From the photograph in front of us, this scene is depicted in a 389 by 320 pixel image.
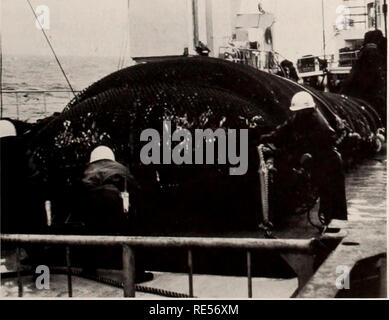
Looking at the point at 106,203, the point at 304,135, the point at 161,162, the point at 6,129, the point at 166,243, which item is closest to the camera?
the point at 166,243

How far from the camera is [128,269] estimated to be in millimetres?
3904

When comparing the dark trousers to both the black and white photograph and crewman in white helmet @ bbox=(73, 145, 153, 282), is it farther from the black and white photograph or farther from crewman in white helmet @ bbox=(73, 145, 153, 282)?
crewman in white helmet @ bbox=(73, 145, 153, 282)

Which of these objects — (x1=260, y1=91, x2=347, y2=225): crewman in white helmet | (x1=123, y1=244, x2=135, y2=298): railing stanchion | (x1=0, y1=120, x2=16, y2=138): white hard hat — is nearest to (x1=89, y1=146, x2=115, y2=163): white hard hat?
(x1=0, y1=120, x2=16, y2=138): white hard hat

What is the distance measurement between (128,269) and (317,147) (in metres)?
2.61

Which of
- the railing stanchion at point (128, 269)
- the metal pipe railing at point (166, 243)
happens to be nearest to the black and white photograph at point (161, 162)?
the railing stanchion at point (128, 269)

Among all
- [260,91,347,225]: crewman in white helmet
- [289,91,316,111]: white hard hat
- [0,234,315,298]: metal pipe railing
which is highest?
[289,91,316,111]: white hard hat

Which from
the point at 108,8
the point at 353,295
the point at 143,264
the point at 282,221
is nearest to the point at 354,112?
the point at 282,221

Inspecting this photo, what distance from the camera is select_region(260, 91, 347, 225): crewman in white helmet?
5.82m

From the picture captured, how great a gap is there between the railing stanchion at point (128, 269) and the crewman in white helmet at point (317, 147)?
218 cm

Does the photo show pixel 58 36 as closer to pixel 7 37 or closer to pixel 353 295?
pixel 7 37

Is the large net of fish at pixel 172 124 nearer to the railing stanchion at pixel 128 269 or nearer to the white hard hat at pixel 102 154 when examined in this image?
Result: the white hard hat at pixel 102 154

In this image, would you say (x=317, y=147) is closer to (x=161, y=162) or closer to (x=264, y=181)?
(x=264, y=181)

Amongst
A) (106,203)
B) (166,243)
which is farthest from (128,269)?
(106,203)

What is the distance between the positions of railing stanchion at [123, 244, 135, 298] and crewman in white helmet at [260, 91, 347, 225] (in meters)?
2.18
